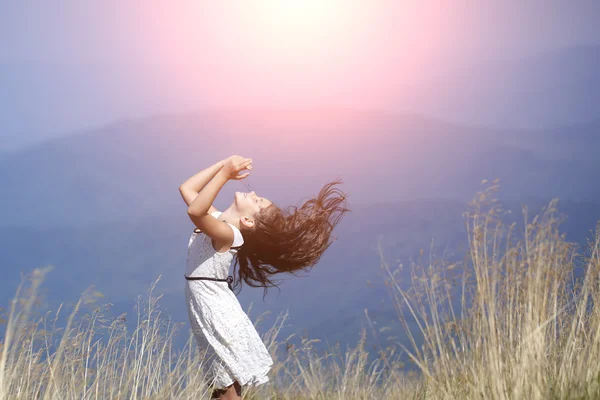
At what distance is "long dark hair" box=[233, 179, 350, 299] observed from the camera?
144 inches

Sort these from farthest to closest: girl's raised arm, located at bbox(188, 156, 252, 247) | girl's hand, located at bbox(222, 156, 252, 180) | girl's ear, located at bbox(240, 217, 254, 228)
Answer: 1. girl's ear, located at bbox(240, 217, 254, 228)
2. girl's hand, located at bbox(222, 156, 252, 180)
3. girl's raised arm, located at bbox(188, 156, 252, 247)

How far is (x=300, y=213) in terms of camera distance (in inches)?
149

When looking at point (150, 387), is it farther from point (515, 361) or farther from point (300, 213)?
point (515, 361)

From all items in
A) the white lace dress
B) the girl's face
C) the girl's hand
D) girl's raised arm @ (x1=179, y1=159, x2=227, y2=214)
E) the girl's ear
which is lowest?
the white lace dress

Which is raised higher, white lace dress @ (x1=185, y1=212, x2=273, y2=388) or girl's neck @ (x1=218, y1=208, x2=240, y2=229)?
girl's neck @ (x1=218, y1=208, x2=240, y2=229)

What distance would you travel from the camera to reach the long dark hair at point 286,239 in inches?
144

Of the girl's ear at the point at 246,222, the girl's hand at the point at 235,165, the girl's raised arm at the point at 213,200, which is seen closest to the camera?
the girl's raised arm at the point at 213,200

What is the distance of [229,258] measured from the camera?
3.49m

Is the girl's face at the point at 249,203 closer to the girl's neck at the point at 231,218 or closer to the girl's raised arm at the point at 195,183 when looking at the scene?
the girl's neck at the point at 231,218

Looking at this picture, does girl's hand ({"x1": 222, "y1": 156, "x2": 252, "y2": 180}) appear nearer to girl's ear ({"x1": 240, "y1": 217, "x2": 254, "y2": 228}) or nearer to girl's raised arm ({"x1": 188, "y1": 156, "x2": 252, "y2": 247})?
girl's raised arm ({"x1": 188, "y1": 156, "x2": 252, "y2": 247})

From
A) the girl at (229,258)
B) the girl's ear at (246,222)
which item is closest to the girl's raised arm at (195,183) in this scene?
the girl at (229,258)

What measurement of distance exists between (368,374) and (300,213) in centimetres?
94

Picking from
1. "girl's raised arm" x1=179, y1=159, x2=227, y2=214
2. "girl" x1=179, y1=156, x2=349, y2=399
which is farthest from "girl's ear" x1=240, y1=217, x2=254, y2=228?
"girl's raised arm" x1=179, y1=159, x2=227, y2=214

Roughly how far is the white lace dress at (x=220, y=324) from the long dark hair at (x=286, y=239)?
7.2 inches
